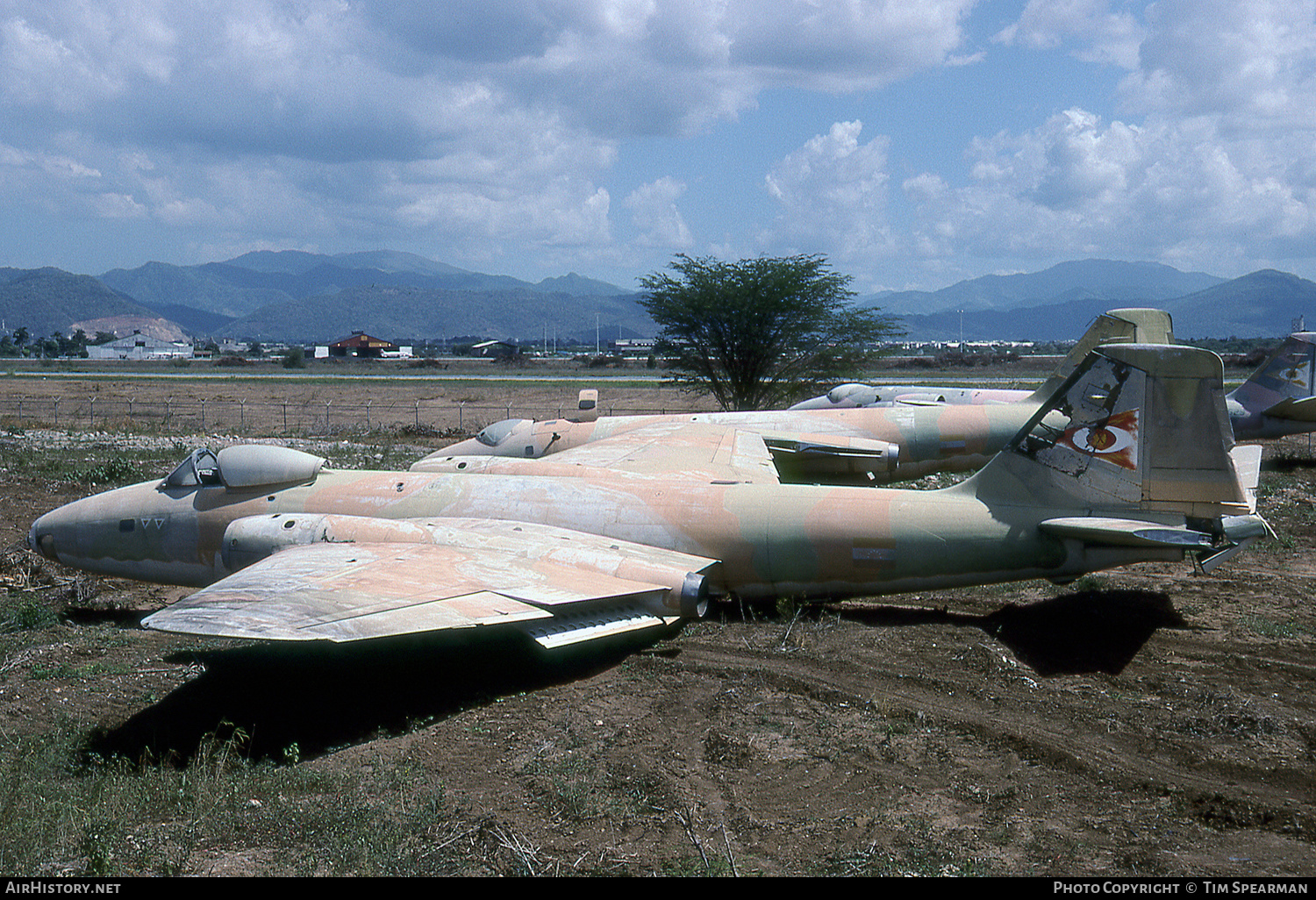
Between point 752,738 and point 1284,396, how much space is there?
2907 cm

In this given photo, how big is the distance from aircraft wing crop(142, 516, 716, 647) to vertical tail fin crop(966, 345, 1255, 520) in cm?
523

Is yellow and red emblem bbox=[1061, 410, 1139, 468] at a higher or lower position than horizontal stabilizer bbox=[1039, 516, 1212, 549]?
higher

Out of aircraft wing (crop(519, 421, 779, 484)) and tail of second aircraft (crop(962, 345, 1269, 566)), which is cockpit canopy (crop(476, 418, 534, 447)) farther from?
tail of second aircraft (crop(962, 345, 1269, 566))

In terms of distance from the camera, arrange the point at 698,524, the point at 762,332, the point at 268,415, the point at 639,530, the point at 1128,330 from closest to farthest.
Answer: the point at 698,524, the point at 639,530, the point at 1128,330, the point at 762,332, the point at 268,415

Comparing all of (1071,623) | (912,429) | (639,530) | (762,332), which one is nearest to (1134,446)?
(1071,623)

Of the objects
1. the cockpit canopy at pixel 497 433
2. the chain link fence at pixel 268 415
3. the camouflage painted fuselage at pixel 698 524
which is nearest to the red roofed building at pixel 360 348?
the chain link fence at pixel 268 415

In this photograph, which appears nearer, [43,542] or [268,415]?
[43,542]

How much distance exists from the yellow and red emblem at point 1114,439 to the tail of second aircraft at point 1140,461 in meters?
0.01

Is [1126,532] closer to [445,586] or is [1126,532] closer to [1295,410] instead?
[445,586]

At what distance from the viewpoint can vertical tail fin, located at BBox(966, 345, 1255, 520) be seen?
453 inches

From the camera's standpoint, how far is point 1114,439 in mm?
12484

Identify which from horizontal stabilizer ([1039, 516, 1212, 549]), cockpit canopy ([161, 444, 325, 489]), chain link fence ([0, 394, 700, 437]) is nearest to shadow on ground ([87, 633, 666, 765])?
cockpit canopy ([161, 444, 325, 489])

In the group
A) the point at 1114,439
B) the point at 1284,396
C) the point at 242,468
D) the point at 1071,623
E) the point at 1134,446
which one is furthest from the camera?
the point at 1284,396

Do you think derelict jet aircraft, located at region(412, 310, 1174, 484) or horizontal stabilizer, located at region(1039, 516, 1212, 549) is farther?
derelict jet aircraft, located at region(412, 310, 1174, 484)
